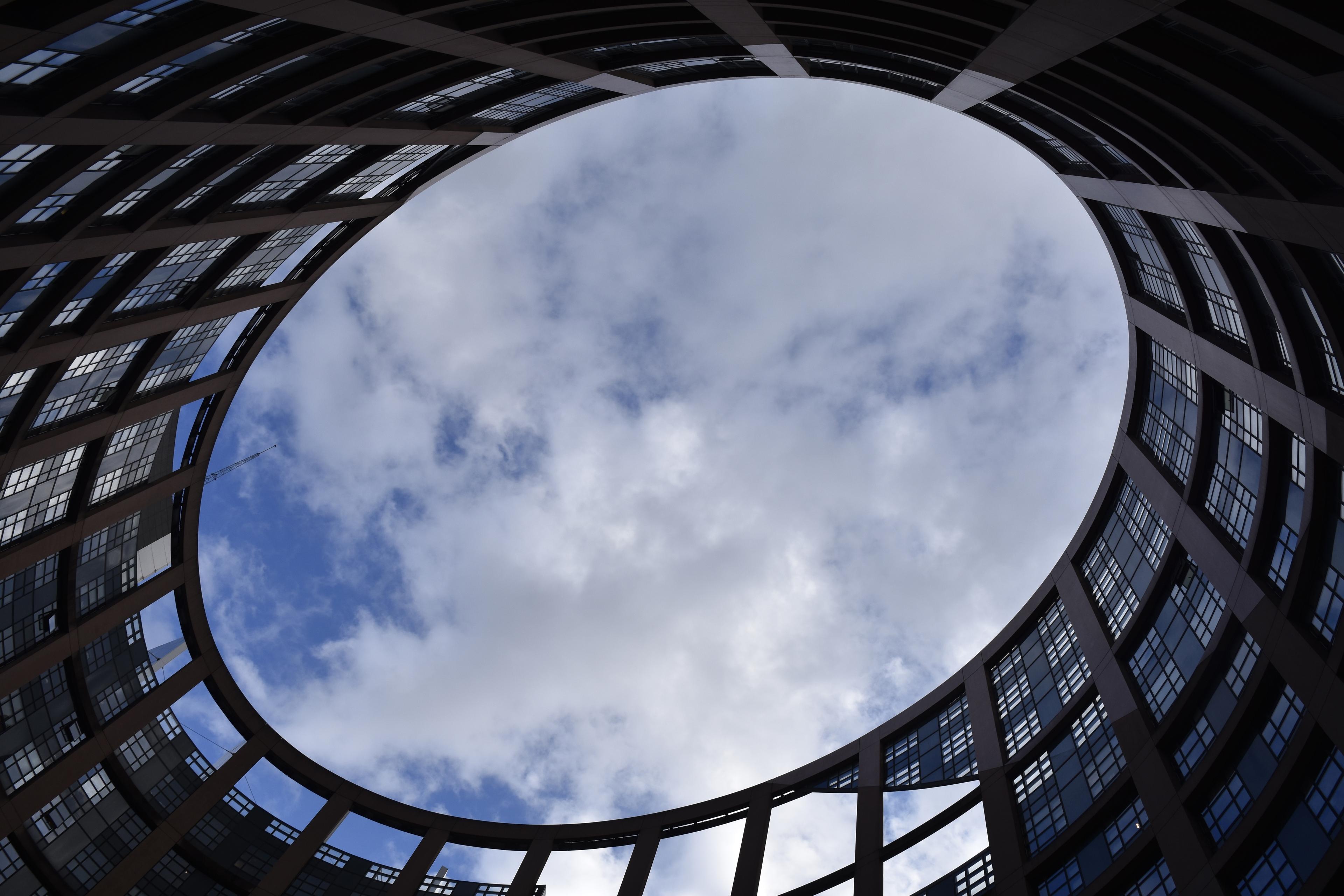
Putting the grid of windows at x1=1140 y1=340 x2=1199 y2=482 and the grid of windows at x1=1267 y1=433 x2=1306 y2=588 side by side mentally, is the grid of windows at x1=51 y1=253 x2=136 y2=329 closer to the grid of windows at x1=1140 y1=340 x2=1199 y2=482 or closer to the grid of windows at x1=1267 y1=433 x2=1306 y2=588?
the grid of windows at x1=1267 y1=433 x2=1306 y2=588

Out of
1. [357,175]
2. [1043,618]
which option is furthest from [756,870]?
[357,175]

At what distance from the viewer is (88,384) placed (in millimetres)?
32219

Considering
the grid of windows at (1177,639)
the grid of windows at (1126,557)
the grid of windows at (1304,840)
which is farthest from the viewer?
the grid of windows at (1126,557)

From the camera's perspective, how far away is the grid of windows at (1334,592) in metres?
23.7

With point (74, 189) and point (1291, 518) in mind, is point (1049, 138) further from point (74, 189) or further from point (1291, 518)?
point (74, 189)

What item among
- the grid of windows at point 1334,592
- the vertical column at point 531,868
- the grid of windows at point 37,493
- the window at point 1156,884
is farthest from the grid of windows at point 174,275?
the window at point 1156,884

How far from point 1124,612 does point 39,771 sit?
53.8 metres

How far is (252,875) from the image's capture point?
4262 cm

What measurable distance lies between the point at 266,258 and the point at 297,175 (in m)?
7.60

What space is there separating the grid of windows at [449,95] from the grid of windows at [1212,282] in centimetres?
2853

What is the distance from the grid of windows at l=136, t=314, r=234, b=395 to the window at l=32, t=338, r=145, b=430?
53.2 inches

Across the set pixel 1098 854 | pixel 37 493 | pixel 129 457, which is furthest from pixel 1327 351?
pixel 129 457

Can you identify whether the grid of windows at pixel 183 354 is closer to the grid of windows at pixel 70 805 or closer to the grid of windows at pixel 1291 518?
the grid of windows at pixel 70 805

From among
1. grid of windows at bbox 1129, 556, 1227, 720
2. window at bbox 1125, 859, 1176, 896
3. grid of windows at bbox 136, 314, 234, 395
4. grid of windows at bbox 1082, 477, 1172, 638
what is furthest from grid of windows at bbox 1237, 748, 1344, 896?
grid of windows at bbox 136, 314, 234, 395
